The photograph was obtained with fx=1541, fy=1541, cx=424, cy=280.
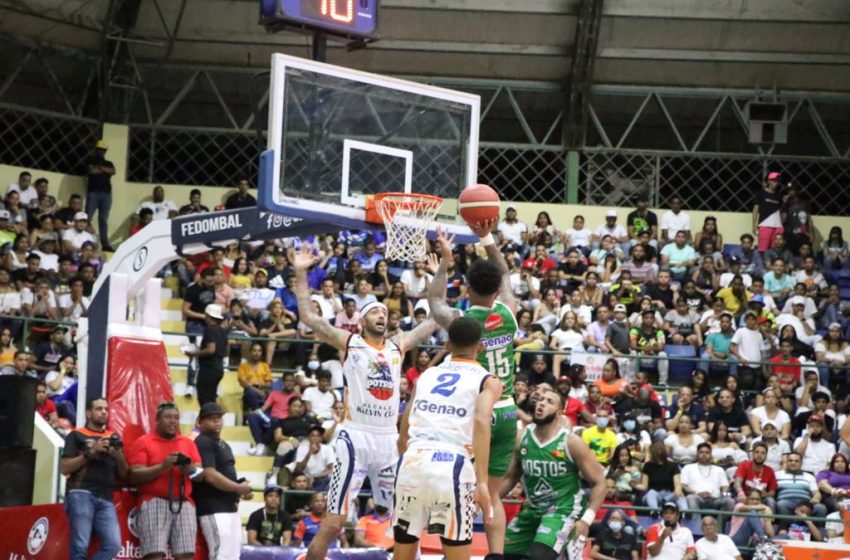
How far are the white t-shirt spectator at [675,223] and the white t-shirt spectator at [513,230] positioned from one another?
8.57 feet

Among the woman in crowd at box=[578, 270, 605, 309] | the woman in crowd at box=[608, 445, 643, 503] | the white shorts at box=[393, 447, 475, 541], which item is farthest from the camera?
the woman in crowd at box=[578, 270, 605, 309]

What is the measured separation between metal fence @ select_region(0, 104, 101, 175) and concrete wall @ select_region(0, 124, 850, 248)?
0.53 m

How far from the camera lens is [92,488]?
14000mm

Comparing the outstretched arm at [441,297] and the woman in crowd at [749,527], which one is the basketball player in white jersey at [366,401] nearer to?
the outstretched arm at [441,297]

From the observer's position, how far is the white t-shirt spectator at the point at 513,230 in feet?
88.9

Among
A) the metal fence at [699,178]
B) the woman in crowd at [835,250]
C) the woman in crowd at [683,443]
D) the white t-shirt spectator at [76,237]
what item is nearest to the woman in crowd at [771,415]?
the woman in crowd at [683,443]

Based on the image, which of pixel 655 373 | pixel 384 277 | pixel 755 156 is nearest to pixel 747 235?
pixel 755 156

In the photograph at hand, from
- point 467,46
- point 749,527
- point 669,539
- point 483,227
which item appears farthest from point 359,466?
point 467,46

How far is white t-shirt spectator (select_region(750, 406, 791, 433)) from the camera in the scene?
22109 mm

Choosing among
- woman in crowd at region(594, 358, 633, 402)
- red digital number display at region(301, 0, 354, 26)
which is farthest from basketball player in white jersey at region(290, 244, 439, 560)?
woman in crowd at region(594, 358, 633, 402)

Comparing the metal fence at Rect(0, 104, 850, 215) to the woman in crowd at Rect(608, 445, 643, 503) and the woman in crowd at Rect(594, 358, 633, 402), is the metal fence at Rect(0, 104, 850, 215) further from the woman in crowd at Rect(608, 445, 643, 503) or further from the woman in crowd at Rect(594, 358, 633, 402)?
the woman in crowd at Rect(608, 445, 643, 503)

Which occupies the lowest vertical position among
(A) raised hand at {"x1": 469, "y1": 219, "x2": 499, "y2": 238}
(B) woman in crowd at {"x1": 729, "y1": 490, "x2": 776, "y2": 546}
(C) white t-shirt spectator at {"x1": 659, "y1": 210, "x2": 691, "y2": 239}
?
(B) woman in crowd at {"x1": 729, "y1": 490, "x2": 776, "y2": 546}

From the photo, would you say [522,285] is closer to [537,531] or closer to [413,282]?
[413,282]

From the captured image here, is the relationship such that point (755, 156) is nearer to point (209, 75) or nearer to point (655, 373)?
point (655, 373)
